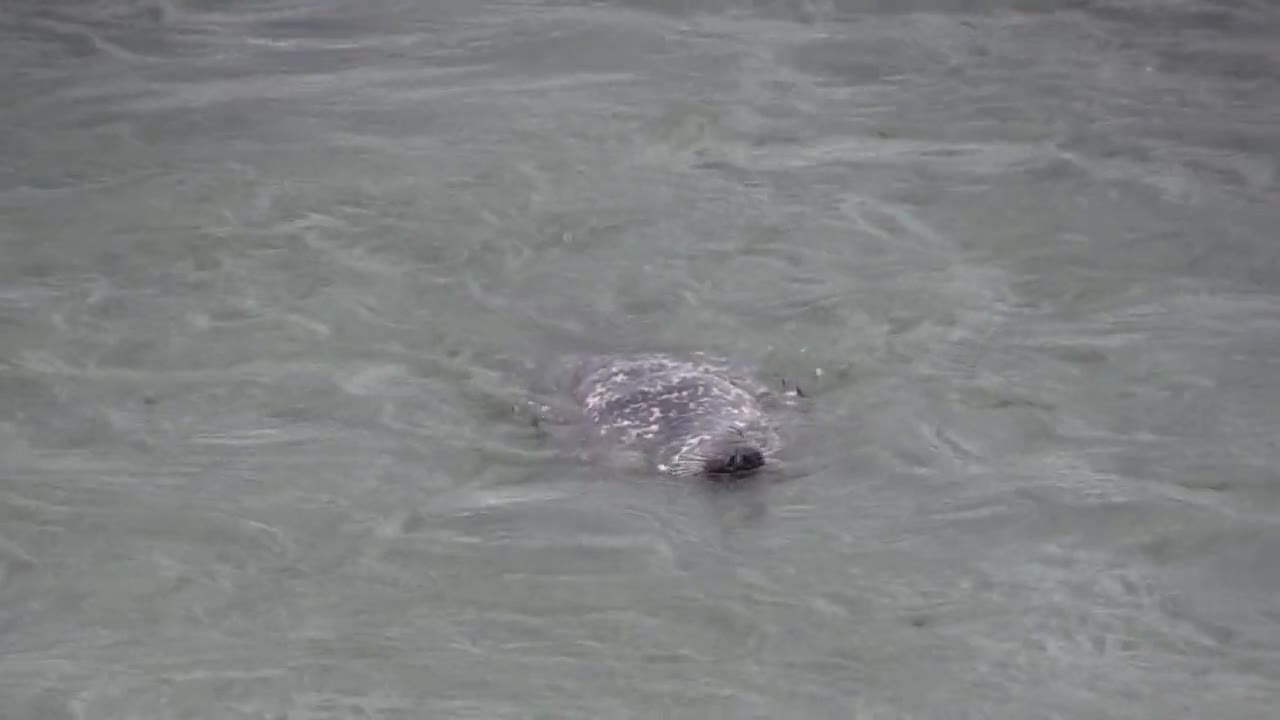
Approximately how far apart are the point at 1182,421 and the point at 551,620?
2757 millimetres

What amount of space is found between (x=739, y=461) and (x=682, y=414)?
308 mm

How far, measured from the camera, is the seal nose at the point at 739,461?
8180 mm

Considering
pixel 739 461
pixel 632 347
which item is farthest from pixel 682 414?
pixel 632 347

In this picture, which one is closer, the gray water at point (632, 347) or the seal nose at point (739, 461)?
the gray water at point (632, 347)

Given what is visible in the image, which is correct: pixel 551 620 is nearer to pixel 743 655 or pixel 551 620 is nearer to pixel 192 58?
pixel 743 655

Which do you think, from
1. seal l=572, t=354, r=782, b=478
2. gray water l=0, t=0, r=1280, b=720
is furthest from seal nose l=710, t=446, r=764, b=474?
gray water l=0, t=0, r=1280, b=720

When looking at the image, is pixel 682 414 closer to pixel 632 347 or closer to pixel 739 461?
pixel 739 461

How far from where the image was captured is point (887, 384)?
29.5 ft

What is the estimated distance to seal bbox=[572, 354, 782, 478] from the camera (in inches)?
323

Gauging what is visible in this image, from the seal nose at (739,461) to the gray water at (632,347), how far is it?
0.10 meters

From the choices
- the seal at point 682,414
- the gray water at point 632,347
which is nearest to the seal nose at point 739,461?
the seal at point 682,414

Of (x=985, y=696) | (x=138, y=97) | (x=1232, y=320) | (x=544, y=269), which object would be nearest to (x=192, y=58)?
(x=138, y=97)

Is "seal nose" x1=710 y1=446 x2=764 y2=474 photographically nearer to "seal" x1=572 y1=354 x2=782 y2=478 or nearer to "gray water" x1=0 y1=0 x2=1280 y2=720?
"seal" x1=572 y1=354 x2=782 y2=478

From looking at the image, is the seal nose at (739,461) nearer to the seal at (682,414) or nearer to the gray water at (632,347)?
the seal at (682,414)
